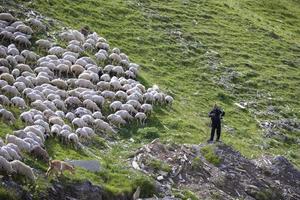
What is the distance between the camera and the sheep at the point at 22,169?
71.8 ft

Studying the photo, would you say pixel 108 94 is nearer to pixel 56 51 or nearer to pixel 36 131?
pixel 56 51

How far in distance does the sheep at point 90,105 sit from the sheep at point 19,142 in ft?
27.3

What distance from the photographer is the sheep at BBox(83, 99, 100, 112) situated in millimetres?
32250

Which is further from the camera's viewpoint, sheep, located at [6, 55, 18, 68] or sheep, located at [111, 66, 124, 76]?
sheep, located at [111, 66, 124, 76]

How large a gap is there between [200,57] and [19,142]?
89.6 ft

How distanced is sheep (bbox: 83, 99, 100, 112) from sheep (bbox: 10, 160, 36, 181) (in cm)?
1054

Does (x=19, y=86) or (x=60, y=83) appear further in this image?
(x=60, y=83)

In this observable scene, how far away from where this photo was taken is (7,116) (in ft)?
88.1

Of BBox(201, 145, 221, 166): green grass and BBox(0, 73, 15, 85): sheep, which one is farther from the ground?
BBox(0, 73, 15, 85): sheep

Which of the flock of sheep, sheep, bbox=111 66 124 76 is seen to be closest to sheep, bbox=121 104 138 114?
the flock of sheep

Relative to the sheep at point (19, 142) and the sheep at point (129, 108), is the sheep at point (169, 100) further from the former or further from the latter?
the sheep at point (19, 142)

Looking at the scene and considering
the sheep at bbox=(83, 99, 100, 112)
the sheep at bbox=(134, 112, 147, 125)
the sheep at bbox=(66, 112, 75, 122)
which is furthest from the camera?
the sheep at bbox=(134, 112, 147, 125)

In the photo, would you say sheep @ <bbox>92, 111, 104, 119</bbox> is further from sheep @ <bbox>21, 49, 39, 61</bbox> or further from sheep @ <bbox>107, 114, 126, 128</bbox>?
sheep @ <bbox>21, 49, 39, 61</bbox>

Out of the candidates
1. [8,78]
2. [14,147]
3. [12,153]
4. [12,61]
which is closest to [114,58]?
[12,61]
